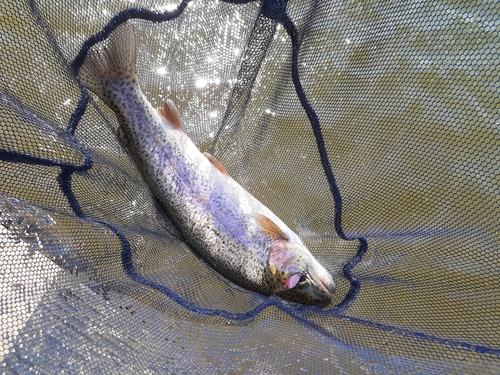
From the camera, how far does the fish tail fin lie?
2.82 m

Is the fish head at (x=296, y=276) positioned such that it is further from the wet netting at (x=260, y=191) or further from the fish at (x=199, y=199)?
the wet netting at (x=260, y=191)

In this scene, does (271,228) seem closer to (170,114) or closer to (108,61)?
(170,114)

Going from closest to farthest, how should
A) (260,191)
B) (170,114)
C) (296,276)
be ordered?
(296,276)
(170,114)
(260,191)

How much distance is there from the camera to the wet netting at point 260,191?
233cm

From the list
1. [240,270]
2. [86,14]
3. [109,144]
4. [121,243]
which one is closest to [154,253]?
[121,243]

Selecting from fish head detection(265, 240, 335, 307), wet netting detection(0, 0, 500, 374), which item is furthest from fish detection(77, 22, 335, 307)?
wet netting detection(0, 0, 500, 374)

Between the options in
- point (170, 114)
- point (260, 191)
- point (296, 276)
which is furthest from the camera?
point (260, 191)

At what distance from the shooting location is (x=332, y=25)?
3162 mm

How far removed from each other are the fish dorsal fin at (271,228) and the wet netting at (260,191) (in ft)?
1.49

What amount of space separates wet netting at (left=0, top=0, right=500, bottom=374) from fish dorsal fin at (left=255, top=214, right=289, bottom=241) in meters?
0.45

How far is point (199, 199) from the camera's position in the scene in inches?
119

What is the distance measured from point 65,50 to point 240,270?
195 cm

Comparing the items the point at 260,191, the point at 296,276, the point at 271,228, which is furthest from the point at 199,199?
the point at 296,276

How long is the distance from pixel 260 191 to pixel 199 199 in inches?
27.6
